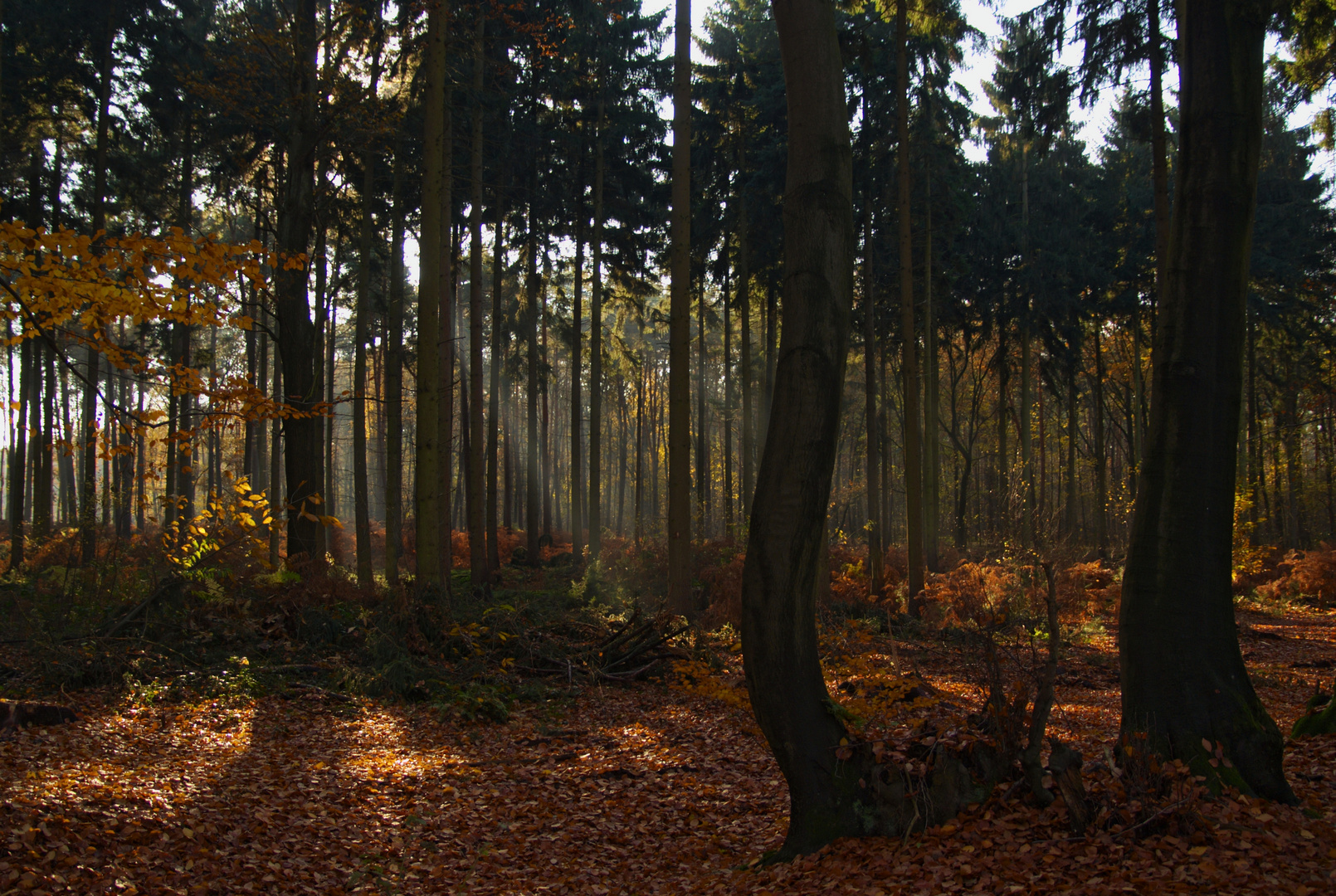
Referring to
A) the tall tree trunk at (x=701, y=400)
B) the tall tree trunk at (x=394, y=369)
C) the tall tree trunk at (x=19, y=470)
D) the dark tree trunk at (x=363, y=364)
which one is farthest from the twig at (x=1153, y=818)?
the tall tree trunk at (x=19, y=470)

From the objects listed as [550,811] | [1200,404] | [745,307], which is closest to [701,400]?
[745,307]

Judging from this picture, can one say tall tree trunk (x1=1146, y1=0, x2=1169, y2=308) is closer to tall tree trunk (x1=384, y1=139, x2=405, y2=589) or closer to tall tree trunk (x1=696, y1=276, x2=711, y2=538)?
tall tree trunk (x1=384, y1=139, x2=405, y2=589)

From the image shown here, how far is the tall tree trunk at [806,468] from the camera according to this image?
14.0 feet

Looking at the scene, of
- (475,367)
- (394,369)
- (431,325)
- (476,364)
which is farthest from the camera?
(394,369)

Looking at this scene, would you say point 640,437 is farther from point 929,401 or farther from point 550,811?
point 550,811

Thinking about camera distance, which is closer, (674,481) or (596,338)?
(674,481)

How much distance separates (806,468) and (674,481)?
7225 millimetres

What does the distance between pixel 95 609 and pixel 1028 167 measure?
27310 millimetres

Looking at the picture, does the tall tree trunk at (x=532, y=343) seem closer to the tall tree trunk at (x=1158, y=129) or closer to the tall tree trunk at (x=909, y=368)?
the tall tree trunk at (x=909, y=368)

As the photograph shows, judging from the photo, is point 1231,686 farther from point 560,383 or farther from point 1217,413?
point 560,383

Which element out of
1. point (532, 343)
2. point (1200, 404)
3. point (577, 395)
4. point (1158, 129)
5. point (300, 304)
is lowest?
point (1200, 404)

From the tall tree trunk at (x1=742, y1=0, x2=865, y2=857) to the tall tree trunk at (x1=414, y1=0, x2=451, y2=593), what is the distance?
22.0 feet

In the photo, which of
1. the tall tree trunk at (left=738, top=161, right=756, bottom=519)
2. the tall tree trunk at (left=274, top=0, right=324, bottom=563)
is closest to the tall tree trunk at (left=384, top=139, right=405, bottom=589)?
the tall tree trunk at (left=274, top=0, right=324, bottom=563)

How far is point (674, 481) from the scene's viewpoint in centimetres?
1146
